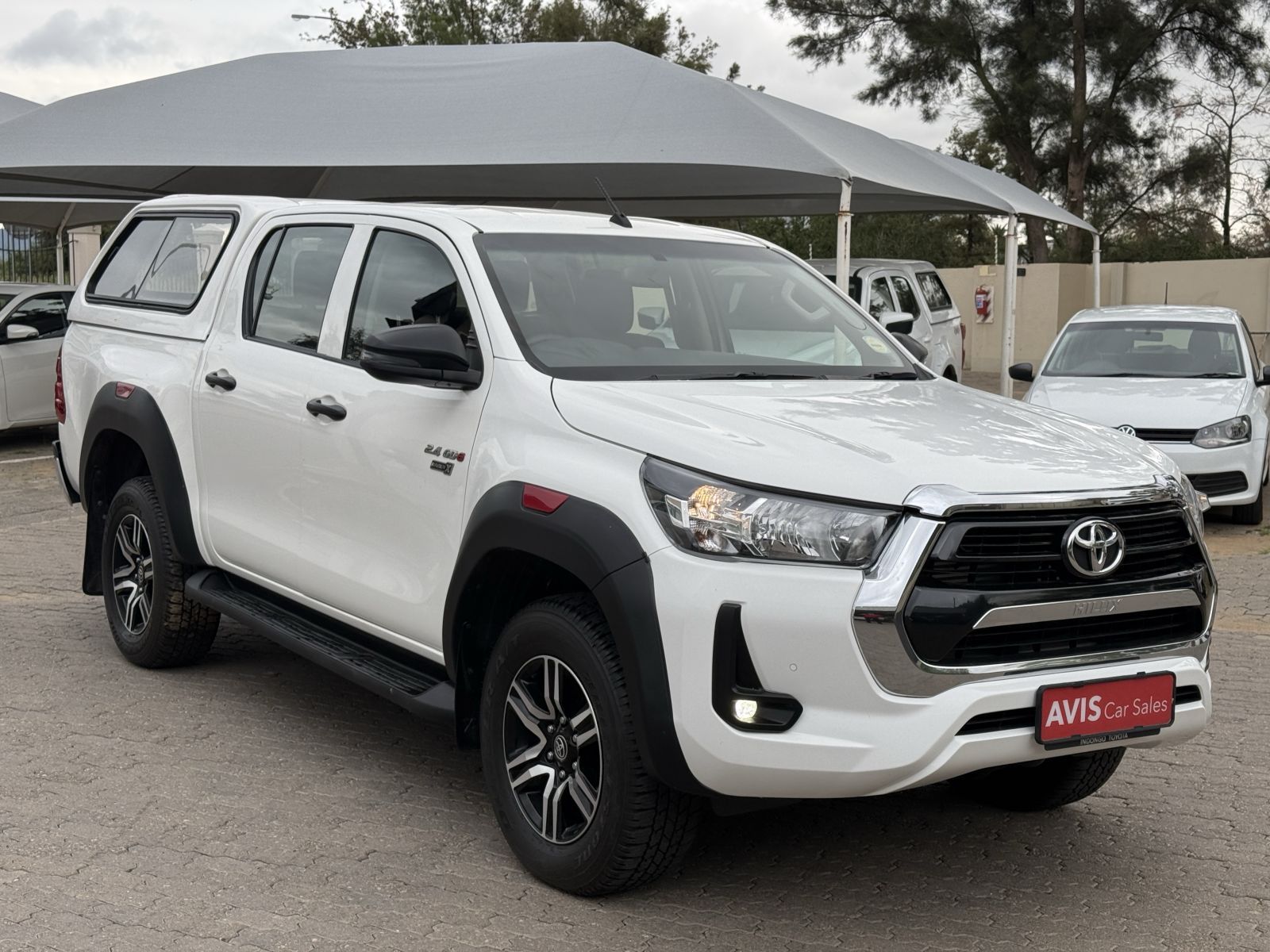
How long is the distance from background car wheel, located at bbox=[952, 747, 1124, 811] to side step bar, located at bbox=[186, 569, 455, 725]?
1786 mm

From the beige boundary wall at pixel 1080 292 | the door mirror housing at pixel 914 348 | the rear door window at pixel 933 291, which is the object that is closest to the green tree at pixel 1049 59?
the beige boundary wall at pixel 1080 292

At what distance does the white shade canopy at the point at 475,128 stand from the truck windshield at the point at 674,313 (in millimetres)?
6538

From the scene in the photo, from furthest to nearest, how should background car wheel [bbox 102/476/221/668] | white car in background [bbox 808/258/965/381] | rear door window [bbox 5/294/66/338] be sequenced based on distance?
1. white car in background [bbox 808/258/965/381]
2. rear door window [bbox 5/294/66/338]
3. background car wheel [bbox 102/476/221/668]

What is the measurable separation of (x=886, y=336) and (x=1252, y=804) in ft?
6.75

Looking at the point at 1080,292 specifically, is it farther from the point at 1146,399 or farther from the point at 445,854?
the point at 445,854

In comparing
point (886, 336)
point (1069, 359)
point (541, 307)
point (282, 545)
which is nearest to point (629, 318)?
point (541, 307)

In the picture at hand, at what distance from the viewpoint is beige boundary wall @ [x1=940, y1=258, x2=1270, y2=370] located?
28.5 m

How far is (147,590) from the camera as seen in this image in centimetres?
614

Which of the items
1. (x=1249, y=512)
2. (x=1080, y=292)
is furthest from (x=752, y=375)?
(x=1080, y=292)

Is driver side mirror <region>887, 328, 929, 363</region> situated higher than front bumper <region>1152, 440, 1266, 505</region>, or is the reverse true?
driver side mirror <region>887, 328, 929, 363</region>

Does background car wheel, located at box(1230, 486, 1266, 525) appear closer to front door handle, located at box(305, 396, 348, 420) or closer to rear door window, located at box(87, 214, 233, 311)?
rear door window, located at box(87, 214, 233, 311)

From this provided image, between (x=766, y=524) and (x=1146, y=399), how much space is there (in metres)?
8.27

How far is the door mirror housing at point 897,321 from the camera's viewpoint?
1237 cm

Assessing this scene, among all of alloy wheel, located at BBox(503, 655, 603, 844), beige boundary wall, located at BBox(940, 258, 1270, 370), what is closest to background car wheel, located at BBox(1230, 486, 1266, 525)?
alloy wheel, located at BBox(503, 655, 603, 844)
